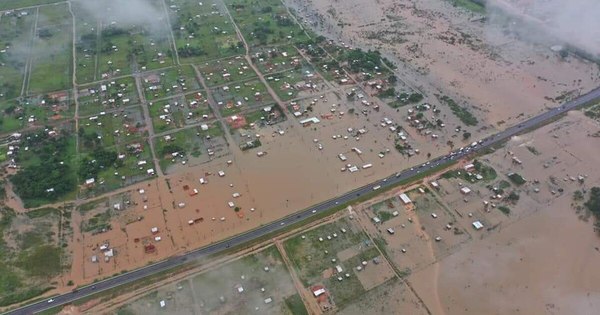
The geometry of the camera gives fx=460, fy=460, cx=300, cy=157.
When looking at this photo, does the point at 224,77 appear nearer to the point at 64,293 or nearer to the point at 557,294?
the point at 64,293

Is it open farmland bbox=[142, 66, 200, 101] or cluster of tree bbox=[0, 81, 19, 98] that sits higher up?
open farmland bbox=[142, 66, 200, 101]

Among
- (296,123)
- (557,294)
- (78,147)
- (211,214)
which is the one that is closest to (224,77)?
(296,123)

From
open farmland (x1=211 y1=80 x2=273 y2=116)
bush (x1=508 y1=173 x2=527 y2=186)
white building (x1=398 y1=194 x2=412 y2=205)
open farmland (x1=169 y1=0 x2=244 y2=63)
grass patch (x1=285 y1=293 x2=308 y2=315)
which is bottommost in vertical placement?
open farmland (x1=169 y1=0 x2=244 y2=63)

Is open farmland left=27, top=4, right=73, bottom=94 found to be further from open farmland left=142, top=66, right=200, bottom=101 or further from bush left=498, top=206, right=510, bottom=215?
bush left=498, top=206, right=510, bottom=215

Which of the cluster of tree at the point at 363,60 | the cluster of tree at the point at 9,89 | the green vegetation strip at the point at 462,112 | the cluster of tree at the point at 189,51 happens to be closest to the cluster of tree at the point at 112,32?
the cluster of tree at the point at 189,51

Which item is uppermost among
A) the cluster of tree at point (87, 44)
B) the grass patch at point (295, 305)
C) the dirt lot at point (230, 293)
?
the grass patch at point (295, 305)

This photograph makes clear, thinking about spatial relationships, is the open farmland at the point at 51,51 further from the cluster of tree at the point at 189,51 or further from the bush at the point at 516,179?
the bush at the point at 516,179

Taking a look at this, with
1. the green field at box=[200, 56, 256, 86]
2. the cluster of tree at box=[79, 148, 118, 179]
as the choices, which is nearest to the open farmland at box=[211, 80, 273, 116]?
the green field at box=[200, 56, 256, 86]
